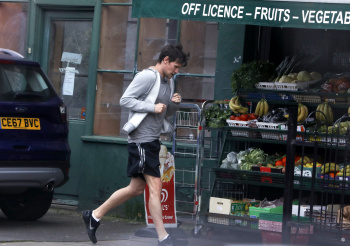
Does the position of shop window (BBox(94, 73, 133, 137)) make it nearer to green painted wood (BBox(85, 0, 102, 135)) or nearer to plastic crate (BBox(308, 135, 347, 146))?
green painted wood (BBox(85, 0, 102, 135))

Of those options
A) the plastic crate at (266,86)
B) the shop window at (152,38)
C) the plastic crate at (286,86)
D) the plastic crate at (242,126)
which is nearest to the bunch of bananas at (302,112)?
the plastic crate at (286,86)

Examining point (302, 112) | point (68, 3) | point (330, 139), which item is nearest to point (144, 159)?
point (302, 112)

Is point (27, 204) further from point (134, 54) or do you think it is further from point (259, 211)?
point (259, 211)

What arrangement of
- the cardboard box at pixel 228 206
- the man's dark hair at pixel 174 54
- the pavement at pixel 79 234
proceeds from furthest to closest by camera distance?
1. the cardboard box at pixel 228 206
2. the pavement at pixel 79 234
3. the man's dark hair at pixel 174 54

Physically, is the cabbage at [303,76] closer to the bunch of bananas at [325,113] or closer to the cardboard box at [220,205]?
the bunch of bananas at [325,113]

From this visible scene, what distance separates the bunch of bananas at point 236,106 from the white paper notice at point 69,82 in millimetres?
2878

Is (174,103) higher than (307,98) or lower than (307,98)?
lower

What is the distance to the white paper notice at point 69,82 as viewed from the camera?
33.3 feet

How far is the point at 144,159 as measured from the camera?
6.92 metres

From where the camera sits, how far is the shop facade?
8.65m

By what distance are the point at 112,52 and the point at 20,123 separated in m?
2.18

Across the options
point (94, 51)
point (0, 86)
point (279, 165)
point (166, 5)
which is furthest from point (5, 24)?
point (279, 165)

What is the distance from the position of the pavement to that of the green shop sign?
2.29 m

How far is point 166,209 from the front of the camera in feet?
25.6
